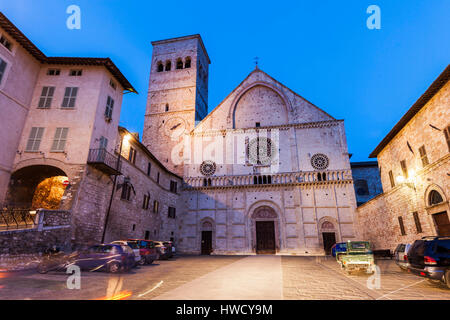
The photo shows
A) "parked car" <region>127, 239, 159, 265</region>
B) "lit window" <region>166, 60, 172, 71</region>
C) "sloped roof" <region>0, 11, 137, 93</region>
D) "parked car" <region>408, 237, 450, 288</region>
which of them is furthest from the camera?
"lit window" <region>166, 60, 172, 71</region>

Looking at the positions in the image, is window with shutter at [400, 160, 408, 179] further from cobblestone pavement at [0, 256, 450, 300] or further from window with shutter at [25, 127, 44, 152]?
window with shutter at [25, 127, 44, 152]

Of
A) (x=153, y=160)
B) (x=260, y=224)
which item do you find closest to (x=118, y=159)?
(x=153, y=160)

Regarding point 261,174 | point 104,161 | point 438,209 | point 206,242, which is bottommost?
point 206,242

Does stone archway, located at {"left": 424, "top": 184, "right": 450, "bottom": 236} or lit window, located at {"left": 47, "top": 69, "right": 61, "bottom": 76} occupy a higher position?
lit window, located at {"left": 47, "top": 69, "right": 61, "bottom": 76}

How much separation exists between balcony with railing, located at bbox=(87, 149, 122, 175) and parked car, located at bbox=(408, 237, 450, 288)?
15.6 metres

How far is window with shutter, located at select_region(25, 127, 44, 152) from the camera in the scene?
1499 cm

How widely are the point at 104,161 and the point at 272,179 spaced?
17.2 metres

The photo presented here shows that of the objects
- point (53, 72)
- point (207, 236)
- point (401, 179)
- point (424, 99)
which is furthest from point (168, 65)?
point (401, 179)

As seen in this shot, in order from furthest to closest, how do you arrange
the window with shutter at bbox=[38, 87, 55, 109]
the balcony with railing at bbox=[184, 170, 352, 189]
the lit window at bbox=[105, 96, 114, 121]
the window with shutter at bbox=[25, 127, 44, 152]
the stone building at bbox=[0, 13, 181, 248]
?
the balcony with railing at bbox=[184, 170, 352, 189] < the lit window at bbox=[105, 96, 114, 121] < the window with shutter at bbox=[38, 87, 55, 109] < the window with shutter at bbox=[25, 127, 44, 152] < the stone building at bbox=[0, 13, 181, 248]

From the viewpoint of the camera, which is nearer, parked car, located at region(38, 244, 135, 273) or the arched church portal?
parked car, located at region(38, 244, 135, 273)

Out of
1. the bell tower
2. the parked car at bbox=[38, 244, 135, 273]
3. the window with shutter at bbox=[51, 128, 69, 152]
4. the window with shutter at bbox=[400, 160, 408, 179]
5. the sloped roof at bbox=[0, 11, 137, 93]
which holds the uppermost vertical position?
the bell tower

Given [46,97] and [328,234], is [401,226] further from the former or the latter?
[46,97]

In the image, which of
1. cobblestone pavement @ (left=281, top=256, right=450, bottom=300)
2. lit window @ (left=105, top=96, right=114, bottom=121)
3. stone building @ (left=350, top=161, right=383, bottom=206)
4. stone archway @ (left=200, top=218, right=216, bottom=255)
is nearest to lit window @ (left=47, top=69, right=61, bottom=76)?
lit window @ (left=105, top=96, right=114, bottom=121)

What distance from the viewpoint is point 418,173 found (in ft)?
46.4
